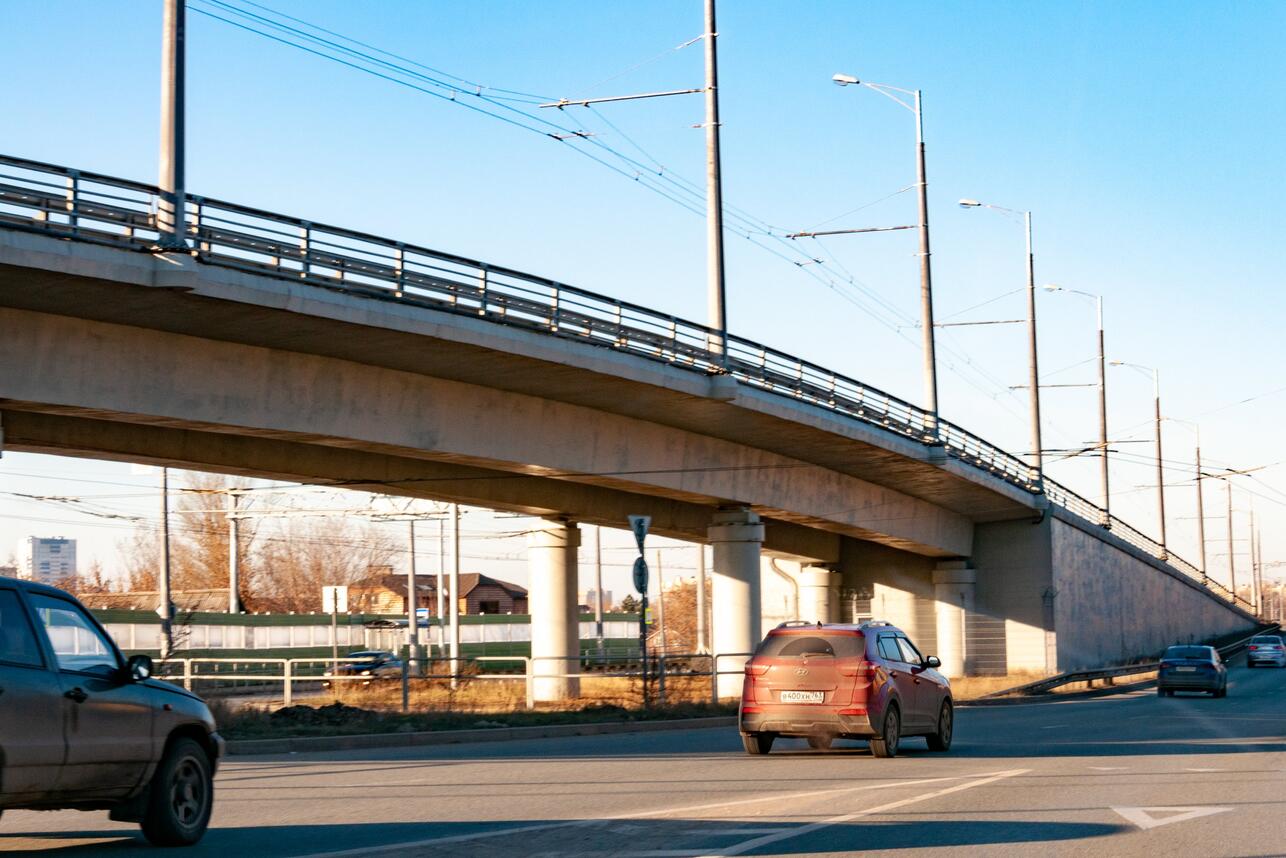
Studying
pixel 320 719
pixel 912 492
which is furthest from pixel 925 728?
pixel 912 492

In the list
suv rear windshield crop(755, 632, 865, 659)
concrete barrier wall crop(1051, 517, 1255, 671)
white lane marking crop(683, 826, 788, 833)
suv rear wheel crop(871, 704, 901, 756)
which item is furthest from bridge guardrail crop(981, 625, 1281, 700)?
white lane marking crop(683, 826, 788, 833)

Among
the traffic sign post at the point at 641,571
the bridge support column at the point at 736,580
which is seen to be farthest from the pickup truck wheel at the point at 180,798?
the bridge support column at the point at 736,580

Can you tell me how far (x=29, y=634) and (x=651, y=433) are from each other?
91.5ft

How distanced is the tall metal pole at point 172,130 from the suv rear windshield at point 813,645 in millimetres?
10481

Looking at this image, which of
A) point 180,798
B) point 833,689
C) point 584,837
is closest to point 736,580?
point 833,689

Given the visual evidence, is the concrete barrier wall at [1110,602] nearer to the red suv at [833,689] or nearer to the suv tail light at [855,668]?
the red suv at [833,689]

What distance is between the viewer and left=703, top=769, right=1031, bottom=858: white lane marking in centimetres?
1054

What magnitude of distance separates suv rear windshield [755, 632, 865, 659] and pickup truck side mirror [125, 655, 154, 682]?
428 inches

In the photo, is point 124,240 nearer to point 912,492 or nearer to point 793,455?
point 793,455

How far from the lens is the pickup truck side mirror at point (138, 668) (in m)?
10.2

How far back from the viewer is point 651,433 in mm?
37000

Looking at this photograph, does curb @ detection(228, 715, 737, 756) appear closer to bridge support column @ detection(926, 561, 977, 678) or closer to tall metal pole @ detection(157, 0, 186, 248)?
tall metal pole @ detection(157, 0, 186, 248)

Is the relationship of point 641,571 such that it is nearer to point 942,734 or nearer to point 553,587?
point 942,734

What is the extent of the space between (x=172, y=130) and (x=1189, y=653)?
32240mm
